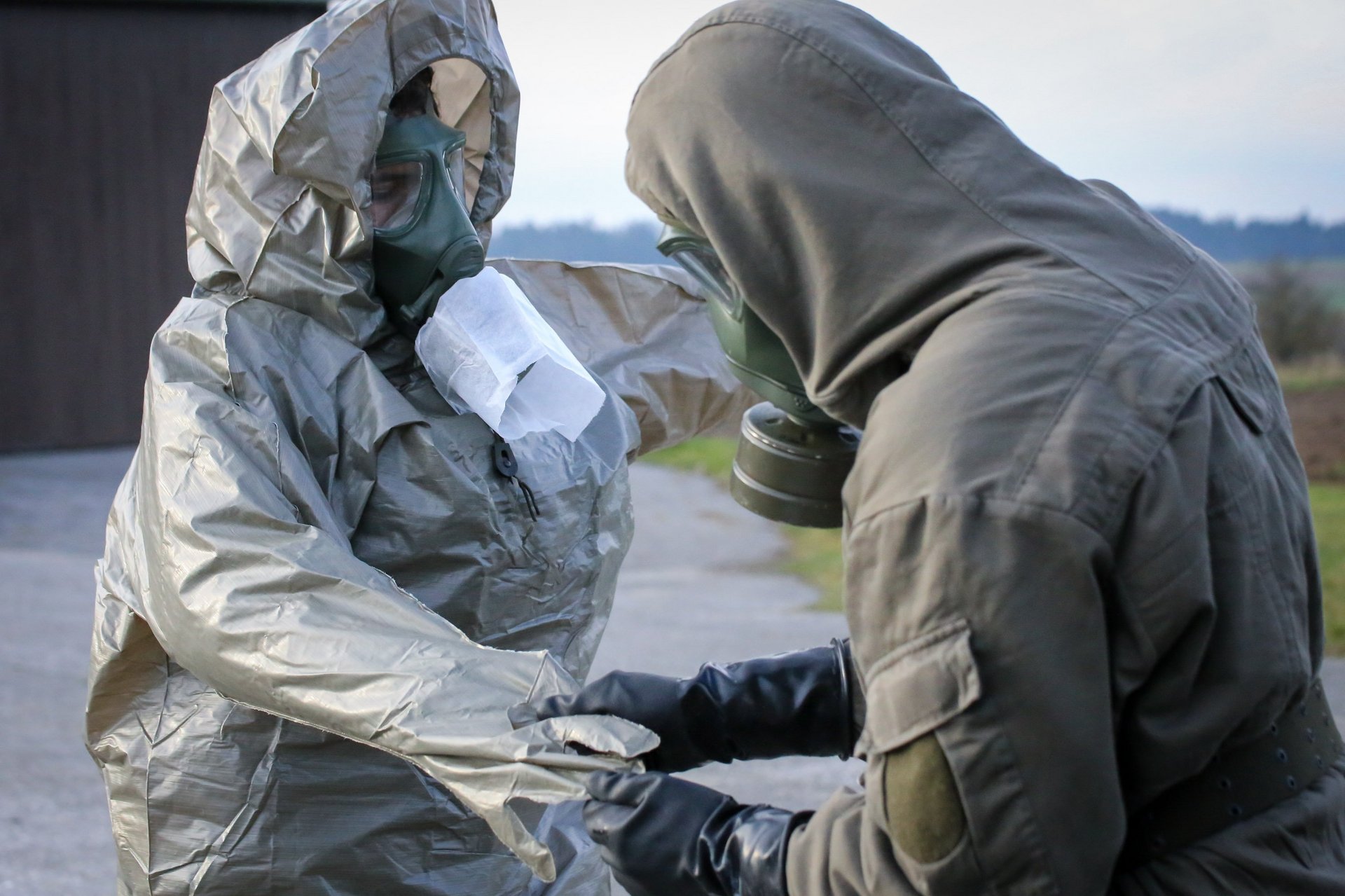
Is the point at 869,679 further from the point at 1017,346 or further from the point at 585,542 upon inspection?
the point at 585,542

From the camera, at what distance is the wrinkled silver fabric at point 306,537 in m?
1.62

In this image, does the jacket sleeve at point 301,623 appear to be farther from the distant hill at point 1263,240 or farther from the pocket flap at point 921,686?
the distant hill at point 1263,240

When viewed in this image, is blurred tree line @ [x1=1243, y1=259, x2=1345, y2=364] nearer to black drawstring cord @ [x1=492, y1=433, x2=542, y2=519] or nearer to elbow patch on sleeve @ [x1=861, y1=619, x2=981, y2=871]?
black drawstring cord @ [x1=492, y1=433, x2=542, y2=519]

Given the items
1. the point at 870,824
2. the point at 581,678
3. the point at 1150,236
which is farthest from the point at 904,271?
the point at 581,678

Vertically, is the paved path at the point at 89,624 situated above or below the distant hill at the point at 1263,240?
below

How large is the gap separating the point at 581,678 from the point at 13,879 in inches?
81.0

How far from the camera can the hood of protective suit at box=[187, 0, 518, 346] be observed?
74.8 inches

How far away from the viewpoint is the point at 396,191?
6.93 feet

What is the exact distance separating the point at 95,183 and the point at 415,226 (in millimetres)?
6462

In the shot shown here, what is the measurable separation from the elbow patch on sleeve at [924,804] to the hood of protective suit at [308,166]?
3.99 feet

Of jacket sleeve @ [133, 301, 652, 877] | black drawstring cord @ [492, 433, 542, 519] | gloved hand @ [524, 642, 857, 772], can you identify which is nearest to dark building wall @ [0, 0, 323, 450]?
black drawstring cord @ [492, 433, 542, 519]

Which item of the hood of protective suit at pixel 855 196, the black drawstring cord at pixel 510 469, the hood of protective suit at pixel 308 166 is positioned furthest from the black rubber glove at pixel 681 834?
the hood of protective suit at pixel 308 166

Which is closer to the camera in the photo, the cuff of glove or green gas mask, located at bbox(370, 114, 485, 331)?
the cuff of glove

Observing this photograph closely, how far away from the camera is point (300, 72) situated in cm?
191
